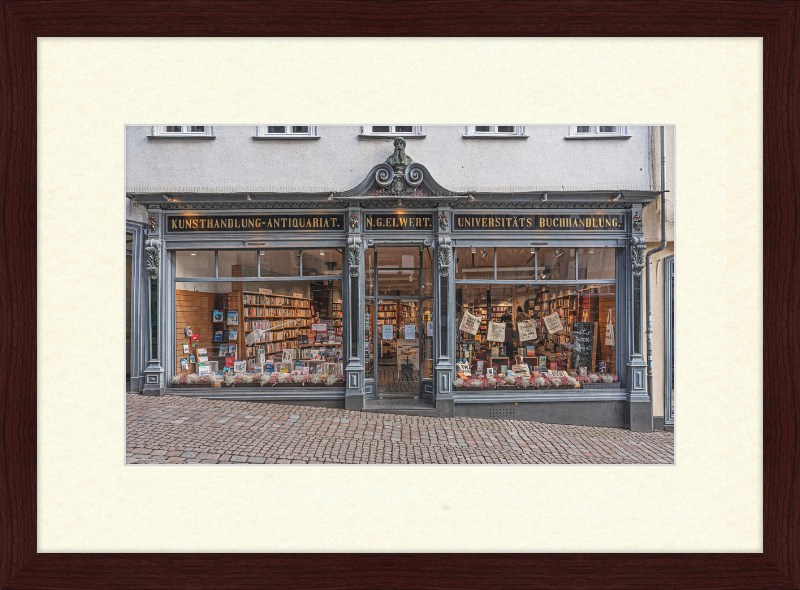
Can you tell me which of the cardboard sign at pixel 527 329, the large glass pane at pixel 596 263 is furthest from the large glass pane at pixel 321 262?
the large glass pane at pixel 596 263

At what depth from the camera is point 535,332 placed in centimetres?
679

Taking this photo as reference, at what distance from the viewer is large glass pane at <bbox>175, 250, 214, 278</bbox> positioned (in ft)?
22.7

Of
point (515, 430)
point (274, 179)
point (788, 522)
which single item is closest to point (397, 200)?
point (274, 179)

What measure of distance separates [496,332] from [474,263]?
1.30 m

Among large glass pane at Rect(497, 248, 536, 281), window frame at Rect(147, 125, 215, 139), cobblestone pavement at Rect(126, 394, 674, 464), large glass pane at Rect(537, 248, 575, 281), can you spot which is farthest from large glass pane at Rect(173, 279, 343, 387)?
large glass pane at Rect(537, 248, 575, 281)

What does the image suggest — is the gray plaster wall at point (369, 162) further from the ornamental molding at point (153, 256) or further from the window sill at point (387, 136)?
the ornamental molding at point (153, 256)

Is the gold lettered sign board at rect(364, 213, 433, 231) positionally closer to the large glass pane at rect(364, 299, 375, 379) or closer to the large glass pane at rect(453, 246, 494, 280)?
the large glass pane at rect(453, 246, 494, 280)

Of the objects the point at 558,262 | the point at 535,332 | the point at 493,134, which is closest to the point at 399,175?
the point at 493,134

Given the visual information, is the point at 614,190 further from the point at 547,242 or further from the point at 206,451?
the point at 206,451

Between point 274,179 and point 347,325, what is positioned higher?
point 274,179

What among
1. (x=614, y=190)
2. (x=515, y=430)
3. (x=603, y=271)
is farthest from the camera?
(x=603, y=271)
